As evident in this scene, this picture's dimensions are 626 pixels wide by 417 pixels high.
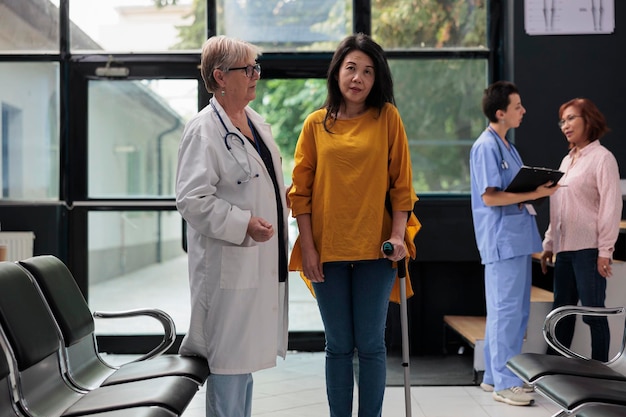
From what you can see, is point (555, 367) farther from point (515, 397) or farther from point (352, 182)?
point (515, 397)

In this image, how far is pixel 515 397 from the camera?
388cm

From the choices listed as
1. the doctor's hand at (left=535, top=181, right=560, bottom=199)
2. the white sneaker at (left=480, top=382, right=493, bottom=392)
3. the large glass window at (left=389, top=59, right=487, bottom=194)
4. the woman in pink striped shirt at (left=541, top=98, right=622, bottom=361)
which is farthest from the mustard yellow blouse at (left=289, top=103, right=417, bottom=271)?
the large glass window at (left=389, top=59, right=487, bottom=194)

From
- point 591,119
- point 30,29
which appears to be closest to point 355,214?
point 591,119

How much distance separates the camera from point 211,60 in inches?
105

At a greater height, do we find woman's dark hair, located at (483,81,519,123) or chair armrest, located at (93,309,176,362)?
woman's dark hair, located at (483,81,519,123)

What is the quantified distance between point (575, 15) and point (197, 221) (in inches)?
143

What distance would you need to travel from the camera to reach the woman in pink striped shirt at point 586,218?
380 centimetres

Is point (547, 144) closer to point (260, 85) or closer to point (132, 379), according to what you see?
point (260, 85)

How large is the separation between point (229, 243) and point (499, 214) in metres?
1.80

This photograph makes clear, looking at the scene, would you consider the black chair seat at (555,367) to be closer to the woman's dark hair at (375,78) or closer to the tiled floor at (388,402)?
the tiled floor at (388,402)

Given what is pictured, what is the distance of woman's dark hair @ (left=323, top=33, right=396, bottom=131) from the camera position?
288 centimetres

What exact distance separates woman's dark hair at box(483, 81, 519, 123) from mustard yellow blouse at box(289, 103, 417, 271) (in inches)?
50.0

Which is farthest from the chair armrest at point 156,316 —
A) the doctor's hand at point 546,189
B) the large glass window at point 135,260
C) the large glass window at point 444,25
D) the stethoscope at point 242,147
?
the large glass window at point 444,25

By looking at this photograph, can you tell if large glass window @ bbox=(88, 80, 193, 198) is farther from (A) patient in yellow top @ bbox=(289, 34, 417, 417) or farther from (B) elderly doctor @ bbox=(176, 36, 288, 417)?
(B) elderly doctor @ bbox=(176, 36, 288, 417)
